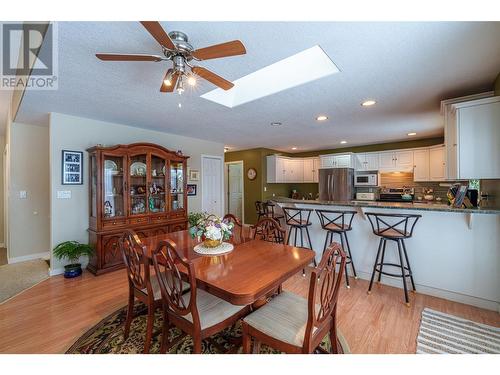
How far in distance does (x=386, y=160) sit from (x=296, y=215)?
349 cm

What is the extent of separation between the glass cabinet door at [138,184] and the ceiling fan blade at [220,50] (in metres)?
2.75

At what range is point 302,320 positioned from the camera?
1387 millimetres

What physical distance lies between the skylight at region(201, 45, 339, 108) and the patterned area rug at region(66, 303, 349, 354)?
244 centimetres

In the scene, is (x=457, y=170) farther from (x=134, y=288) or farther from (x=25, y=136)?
(x=25, y=136)

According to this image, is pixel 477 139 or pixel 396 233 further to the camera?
pixel 396 233

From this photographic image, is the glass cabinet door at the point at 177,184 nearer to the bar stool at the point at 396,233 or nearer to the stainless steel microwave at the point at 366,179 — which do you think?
the bar stool at the point at 396,233

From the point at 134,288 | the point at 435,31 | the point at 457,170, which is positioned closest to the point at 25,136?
the point at 134,288

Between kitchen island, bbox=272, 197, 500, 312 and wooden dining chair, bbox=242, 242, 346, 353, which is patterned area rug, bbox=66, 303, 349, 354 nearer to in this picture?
wooden dining chair, bbox=242, 242, 346, 353

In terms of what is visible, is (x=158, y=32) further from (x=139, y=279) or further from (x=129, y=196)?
(x=129, y=196)

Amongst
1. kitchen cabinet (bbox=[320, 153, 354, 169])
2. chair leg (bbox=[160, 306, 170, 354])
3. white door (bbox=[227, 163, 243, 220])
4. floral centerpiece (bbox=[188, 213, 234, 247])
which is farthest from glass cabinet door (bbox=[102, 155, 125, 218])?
kitchen cabinet (bbox=[320, 153, 354, 169])

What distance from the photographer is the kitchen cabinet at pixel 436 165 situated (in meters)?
4.73

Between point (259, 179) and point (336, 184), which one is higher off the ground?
point (259, 179)

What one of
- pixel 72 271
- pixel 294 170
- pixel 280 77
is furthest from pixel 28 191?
pixel 294 170

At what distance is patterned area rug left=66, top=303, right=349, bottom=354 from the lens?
1.72 metres
